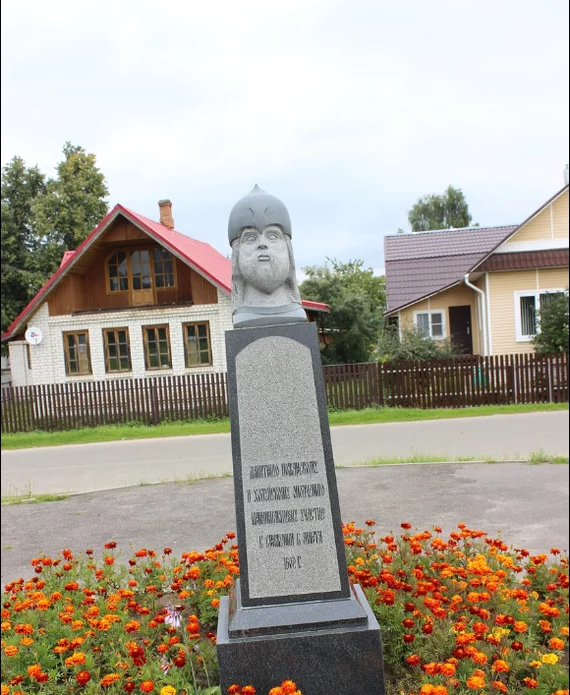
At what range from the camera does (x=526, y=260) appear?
58.6 feet

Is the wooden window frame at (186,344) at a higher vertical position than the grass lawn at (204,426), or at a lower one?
higher

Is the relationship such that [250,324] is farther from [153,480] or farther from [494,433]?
[494,433]

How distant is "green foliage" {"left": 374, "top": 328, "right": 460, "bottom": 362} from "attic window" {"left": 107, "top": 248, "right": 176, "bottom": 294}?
238 inches

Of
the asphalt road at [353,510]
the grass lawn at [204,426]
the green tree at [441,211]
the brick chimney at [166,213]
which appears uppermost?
the green tree at [441,211]

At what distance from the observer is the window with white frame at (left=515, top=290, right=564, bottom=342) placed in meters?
17.9

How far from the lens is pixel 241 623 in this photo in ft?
9.89

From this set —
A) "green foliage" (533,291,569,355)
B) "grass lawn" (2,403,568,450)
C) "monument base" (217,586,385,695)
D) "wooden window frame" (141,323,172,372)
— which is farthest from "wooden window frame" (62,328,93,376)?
"monument base" (217,586,385,695)

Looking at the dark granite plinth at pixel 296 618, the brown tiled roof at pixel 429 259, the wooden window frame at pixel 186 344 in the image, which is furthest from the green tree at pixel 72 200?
the brown tiled roof at pixel 429 259

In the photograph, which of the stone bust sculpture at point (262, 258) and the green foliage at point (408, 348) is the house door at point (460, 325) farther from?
the stone bust sculpture at point (262, 258)

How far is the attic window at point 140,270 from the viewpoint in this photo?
1612 centimetres

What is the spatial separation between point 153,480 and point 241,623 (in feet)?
17.9

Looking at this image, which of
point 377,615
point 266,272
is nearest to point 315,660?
point 377,615

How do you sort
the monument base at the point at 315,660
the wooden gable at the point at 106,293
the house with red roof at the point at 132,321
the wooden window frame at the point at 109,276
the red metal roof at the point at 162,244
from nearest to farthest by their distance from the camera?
1. the monument base at the point at 315,660
2. the red metal roof at the point at 162,244
3. the wooden window frame at the point at 109,276
4. the wooden gable at the point at 106,293
5. the house with red roof at the point at 132,321

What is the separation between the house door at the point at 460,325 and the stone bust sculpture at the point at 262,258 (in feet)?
56.1
